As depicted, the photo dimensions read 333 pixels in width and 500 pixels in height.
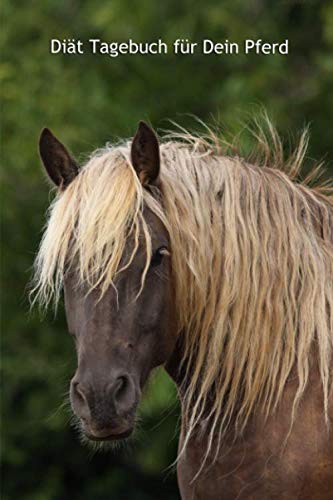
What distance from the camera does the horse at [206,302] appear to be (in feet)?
13.0

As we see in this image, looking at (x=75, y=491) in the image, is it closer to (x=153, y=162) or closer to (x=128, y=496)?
(x=128, y=496)

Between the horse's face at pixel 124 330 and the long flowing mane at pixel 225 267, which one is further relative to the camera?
the long flowing mane at pixel 225 267

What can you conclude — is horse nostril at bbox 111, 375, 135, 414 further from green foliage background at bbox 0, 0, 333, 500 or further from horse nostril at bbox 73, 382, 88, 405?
green foliage background at bbox 0, 0, 333, 500

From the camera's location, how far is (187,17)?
12.6m

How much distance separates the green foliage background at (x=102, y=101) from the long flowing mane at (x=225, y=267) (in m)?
7.42

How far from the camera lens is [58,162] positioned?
438 centimetres

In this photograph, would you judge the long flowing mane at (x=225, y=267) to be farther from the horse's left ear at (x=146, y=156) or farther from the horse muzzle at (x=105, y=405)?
the horse muzzle at (x=105, y=405)

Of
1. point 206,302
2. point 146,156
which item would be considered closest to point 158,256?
point 206,302

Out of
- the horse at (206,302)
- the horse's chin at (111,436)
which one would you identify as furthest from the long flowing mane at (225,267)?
the horse's chin at (111,436)

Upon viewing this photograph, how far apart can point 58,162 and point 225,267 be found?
0.73 meters

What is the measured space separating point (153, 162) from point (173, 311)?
0.52m

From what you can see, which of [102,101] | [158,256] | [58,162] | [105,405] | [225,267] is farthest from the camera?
[102,101]

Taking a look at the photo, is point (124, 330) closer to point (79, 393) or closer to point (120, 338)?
point (120, 338)

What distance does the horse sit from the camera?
397 centimetres
